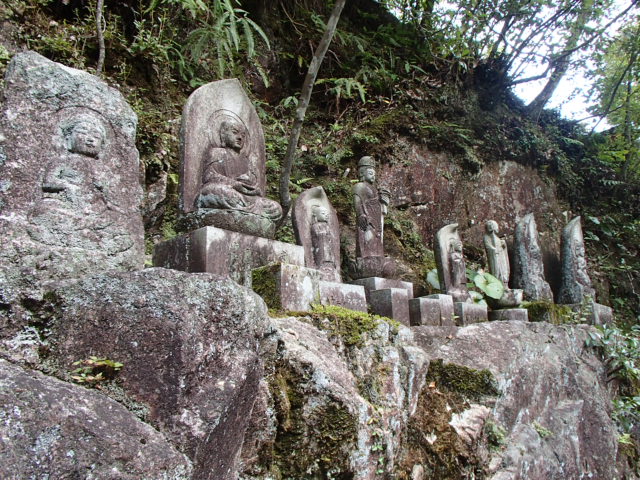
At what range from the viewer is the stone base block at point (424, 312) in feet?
16.7

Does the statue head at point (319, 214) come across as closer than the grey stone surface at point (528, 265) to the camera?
Yes

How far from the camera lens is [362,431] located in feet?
9.06

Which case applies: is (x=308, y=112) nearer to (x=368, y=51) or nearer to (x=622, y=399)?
(x=368, y=51)

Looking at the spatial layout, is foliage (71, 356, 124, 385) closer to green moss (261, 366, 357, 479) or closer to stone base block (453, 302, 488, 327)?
green moss (261, 366, 357, 479)

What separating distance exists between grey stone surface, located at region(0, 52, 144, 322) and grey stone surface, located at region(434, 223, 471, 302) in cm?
426

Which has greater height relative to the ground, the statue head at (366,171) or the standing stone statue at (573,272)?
the statue head at (366,171)

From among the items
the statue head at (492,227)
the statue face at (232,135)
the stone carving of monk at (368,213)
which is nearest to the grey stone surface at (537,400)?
the stone carving of monk at (368,213)

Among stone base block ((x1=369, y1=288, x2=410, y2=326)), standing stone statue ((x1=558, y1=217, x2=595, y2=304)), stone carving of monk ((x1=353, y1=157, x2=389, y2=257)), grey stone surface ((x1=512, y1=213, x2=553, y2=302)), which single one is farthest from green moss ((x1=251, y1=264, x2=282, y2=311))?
standing stone statue ((x1=558, y1=217, x2=595, y2=304))

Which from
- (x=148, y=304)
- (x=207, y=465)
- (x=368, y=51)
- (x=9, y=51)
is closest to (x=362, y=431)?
(x=207, y=465)

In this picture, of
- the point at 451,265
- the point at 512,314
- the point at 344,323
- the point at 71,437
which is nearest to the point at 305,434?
the point at 344,323

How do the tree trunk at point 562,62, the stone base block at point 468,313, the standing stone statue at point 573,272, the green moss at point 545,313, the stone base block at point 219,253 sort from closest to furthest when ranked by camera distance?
the stone base block at point 219,253 → the stone base block at point 468,313 → the green moss at point 545,313 → the standing stone statue at point 573,272 → the tree trunk at point 562,62

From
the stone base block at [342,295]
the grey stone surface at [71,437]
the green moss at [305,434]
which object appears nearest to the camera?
the grey stone surface at [71,437]

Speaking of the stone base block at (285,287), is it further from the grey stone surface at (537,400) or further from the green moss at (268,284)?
the grey stone surface at (537,400)

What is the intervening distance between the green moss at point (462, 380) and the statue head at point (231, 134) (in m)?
2.62
